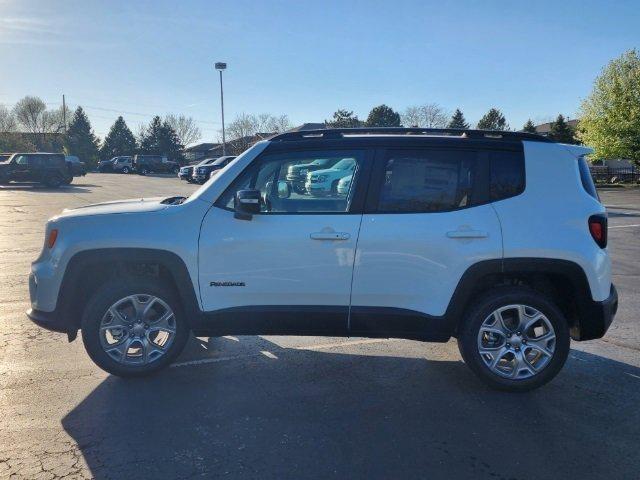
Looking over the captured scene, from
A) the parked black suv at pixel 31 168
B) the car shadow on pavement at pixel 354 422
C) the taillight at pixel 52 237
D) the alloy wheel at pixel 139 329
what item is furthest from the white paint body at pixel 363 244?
the parked black suv at pixel 31 168

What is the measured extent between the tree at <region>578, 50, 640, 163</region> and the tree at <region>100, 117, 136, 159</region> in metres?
61.6

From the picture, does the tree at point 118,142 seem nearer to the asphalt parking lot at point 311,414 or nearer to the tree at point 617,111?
the tree at point 617,111

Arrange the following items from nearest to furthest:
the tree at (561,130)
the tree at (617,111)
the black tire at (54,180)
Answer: the black tire at (54,180) → the tree at (617,111) → the tree at (561,130)

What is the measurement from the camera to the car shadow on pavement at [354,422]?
3133mm

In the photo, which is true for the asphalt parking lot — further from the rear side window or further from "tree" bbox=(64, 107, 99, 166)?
"tree" bbox=(64, 107, 99, 166)

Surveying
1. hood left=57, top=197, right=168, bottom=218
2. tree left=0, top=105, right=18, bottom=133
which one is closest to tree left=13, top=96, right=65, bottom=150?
tree left=0, top=105, right=18, bottom=133

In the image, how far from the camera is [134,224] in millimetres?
4156

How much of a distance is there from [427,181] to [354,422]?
6.02 ft

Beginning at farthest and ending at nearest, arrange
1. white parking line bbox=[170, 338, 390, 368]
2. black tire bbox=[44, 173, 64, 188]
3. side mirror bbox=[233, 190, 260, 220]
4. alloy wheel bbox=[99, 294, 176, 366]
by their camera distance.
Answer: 1. black tire bbox=[44, 173, 64, 188]
2. white parking line bbox=[170, 338, 390, 368]
3. alloy wheel bbox=[99, 294, 176, 366]
4. side mirror bbox=[233, 190, 260, 220]

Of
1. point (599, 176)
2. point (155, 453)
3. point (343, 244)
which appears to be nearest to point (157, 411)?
point (155, 453)

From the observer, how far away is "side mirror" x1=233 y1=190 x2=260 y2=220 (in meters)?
3.96

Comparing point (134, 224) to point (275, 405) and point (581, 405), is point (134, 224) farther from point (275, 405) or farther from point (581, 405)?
point (581, 405)

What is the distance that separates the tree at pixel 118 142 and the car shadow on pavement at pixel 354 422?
79.7 meters

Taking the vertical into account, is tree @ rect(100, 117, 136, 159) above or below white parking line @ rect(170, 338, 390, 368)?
above
